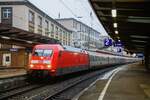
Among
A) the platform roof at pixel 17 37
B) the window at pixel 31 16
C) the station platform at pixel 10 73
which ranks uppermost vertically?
the window at pixel 31 16

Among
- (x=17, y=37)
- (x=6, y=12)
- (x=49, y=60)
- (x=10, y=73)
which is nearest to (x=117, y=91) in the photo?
(x=49, y=60)

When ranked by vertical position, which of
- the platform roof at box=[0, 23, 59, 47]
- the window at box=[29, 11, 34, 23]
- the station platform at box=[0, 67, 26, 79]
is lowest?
the station platform at box=[0, 67, 26, 79]

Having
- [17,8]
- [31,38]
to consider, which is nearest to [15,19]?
[17,8]

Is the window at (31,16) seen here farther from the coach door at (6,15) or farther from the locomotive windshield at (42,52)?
the locomotive windshield at (42,52)

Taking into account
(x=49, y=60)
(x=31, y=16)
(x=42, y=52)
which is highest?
(x=31, y=16)

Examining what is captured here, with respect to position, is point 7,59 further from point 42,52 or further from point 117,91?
point 117,91

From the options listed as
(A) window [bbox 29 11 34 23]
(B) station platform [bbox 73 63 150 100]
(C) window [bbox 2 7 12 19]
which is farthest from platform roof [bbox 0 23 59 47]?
(C) window [bbox 2 7 12 19]

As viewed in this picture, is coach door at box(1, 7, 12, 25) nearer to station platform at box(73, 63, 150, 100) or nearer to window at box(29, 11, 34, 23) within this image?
window at box(29, 11, 34, 23)

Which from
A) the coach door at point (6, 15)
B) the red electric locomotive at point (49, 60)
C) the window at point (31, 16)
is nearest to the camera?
the red electric locomotive at point (49, 60)

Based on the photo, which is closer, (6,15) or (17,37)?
(17,37)

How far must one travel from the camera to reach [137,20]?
28.2m

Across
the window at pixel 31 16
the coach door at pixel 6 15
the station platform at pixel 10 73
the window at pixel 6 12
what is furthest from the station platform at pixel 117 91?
the window at pixel 6 12

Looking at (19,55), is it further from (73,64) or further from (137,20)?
(137,20)

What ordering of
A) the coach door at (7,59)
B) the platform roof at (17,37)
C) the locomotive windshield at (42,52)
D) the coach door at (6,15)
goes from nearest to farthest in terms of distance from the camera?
the locomotive windshield at (42,52) → the platform roof at (17,37) → the coach door at (7,59) → the coach door at (6,15)
